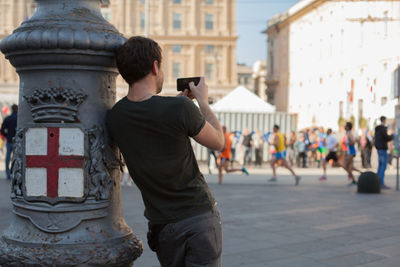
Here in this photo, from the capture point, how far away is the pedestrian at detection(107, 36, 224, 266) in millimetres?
2441

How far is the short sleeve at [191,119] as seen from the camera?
2.42 metres

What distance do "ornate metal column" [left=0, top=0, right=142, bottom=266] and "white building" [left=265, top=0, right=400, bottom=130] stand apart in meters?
24.1

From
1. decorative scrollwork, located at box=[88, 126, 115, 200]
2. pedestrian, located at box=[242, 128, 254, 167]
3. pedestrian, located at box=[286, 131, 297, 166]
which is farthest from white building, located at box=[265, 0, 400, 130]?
decorative scrollwork, located at box=[88, 126, 115, 200]

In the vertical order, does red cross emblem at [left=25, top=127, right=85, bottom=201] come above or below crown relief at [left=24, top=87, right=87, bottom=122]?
below

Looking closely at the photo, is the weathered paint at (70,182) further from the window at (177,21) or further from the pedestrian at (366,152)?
the window at (177,21)

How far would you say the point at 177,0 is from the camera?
57.8 metres

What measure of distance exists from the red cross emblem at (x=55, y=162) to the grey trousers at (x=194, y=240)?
0.47m

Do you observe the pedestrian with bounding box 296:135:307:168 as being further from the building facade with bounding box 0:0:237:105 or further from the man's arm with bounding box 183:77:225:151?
the building facade with bounding box 0:0:237:105

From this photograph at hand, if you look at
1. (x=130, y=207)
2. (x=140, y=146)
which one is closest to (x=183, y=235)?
(x=140, y=146)

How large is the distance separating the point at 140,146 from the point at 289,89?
5838 centimetres

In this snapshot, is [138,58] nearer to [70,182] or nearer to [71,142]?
[71,142]

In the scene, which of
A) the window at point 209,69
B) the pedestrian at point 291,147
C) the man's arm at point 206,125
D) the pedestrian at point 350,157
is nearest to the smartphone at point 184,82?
the man's arm at point 206,125

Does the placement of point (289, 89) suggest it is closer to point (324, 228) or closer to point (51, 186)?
point (324, 228)

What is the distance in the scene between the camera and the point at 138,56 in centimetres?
244
